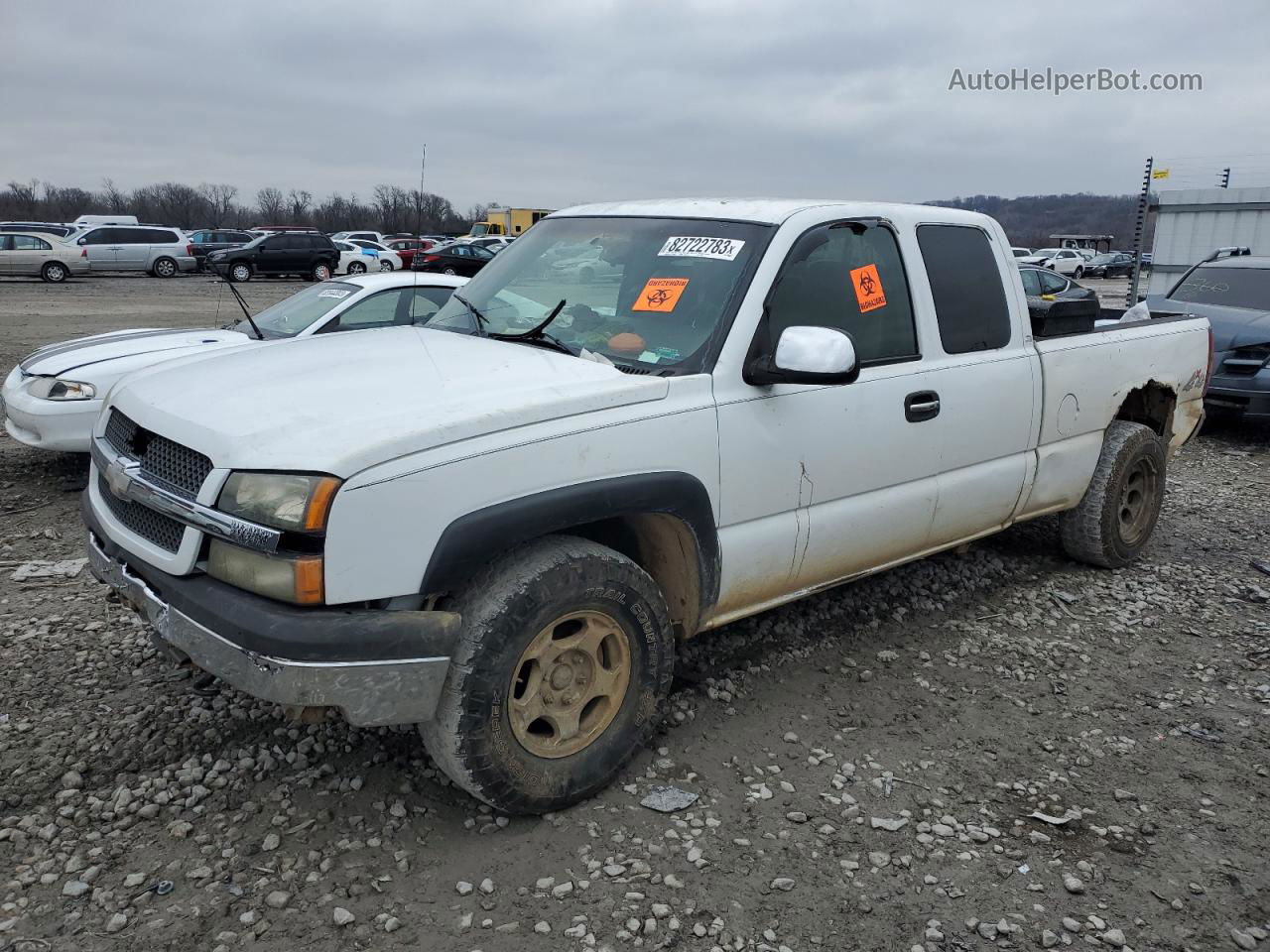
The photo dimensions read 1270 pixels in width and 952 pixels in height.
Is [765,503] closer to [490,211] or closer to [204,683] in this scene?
[204,683]

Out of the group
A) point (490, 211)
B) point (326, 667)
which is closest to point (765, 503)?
point (326, 667)

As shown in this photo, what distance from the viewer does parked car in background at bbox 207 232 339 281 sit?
30844 mm

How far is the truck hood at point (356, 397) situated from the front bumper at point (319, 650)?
15.5 inches

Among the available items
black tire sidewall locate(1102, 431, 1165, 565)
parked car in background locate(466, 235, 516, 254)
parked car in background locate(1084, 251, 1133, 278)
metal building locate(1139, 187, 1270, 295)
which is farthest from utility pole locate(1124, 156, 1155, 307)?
parked car in background locate(1084, 251, 1133, 278)

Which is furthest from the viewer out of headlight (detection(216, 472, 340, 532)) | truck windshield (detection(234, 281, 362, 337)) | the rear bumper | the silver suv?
the silver suv

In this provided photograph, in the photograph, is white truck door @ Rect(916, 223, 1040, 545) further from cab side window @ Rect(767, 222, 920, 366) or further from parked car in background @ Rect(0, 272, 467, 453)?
parked car in background @ Rect(0, 272, 467, 453)

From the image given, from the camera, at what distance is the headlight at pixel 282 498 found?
255cm

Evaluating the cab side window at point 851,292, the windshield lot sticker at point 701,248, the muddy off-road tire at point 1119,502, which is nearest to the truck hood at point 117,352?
the windshield lot sticker at point 701,248

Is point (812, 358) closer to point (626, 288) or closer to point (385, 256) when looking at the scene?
point (626, 288)

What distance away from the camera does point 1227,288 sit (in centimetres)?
1028

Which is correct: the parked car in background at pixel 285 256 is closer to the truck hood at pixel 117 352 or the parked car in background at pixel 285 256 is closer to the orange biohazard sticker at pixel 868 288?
the truck hood at pixel 117 352

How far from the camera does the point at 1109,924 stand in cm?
273

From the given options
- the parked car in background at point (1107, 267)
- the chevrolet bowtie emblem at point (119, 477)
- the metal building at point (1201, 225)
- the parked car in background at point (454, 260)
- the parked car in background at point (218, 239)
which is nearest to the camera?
the chevrolet bowtie emblem at point (119, 477)

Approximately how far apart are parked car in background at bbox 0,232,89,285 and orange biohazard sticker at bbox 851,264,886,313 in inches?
1202
